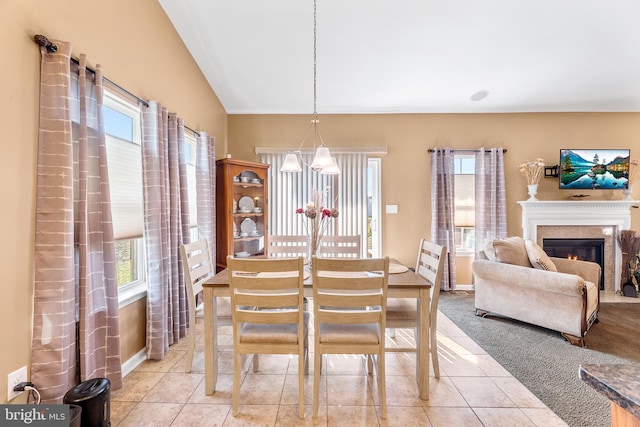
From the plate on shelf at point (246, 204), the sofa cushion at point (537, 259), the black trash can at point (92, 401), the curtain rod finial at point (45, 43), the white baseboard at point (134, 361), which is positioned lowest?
the white baseboard at point (134, 361)

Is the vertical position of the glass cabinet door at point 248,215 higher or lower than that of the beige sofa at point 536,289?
higher

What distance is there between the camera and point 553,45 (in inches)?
121

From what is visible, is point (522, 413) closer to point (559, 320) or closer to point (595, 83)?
point (559, 320)

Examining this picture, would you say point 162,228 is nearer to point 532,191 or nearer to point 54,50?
point 54,50

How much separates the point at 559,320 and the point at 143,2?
15.1 feet

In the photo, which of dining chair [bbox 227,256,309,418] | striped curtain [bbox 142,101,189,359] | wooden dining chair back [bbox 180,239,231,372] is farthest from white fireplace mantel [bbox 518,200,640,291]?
striped curtain [bbox 142,101,189,359]

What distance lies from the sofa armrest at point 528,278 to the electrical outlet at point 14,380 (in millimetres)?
3672

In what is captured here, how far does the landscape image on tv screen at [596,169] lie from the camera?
4.10 m

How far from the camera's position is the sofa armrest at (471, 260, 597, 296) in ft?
8.52

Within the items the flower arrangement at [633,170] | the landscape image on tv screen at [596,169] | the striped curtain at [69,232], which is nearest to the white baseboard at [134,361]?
the striped curtain at [69,232]

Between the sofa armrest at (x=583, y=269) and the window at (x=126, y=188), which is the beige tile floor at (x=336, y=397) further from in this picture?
the sofa armrest at (x=583, y=269)

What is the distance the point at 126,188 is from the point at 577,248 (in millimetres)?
5582

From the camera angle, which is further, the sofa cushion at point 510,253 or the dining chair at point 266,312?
the sofa cushion at point 510,253

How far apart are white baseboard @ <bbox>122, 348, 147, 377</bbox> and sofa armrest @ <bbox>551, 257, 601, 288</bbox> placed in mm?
4299
